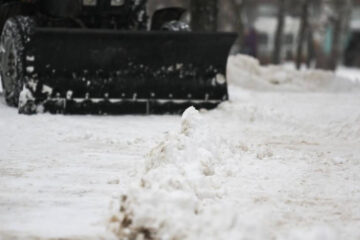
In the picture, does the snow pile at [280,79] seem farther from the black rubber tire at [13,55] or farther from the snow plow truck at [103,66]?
the black rubber tire at [13,55]

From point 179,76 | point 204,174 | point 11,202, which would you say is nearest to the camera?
point 11,202

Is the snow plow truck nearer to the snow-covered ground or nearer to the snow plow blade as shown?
the snow plow blade

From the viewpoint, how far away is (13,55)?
7555mm

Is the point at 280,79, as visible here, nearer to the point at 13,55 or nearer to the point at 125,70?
the point at 125,70

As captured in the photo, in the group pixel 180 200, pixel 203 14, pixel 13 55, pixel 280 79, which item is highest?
pixel 180 200

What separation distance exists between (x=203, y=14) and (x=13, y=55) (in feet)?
15.8

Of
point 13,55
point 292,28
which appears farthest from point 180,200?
point 292,28

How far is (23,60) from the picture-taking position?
7.30 metres

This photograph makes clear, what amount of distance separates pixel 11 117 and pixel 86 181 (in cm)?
273

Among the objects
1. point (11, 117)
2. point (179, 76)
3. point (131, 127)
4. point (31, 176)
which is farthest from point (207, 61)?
point (31, 176)

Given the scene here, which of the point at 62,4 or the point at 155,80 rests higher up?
the point at 62,4

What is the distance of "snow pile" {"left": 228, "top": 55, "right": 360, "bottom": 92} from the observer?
38.6 ft

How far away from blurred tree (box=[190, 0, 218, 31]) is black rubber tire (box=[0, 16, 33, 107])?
4512 millimetres

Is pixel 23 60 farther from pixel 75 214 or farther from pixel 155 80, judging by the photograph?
pixel 75 214
